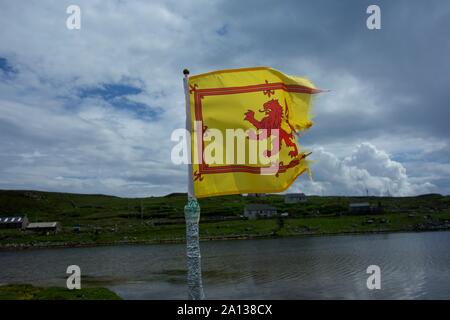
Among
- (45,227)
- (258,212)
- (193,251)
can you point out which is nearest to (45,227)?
(45,227)

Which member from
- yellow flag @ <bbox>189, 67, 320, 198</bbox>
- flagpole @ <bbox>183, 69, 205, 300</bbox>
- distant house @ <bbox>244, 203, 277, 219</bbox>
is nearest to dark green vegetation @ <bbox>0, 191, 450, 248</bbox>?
distant house @ <bbox>244, 203, 277, 219</bbox>

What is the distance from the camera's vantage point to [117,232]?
454 feet

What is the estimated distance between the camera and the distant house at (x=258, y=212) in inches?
6555

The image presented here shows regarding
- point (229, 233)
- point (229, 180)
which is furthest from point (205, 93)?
point (229, 233)

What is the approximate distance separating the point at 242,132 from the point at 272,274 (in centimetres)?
4245

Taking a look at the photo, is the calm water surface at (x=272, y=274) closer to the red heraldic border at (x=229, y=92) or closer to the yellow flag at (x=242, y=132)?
the yellow flag at (x=242, y=132)

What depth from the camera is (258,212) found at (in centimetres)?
16862

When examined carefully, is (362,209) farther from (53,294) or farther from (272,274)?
(53,294)

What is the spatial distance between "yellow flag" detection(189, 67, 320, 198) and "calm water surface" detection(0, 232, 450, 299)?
27478 millimetres

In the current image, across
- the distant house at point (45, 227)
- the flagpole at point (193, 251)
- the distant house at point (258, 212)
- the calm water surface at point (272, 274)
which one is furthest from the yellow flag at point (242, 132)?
the distant house at point (258, 212)

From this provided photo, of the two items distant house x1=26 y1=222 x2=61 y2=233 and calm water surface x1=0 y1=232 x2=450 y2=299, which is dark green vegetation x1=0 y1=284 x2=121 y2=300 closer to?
calm water surface x1=0 y1=232 x2=450 y2=299

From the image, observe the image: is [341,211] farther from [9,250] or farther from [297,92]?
[297,92]

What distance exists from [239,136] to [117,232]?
13239cm
